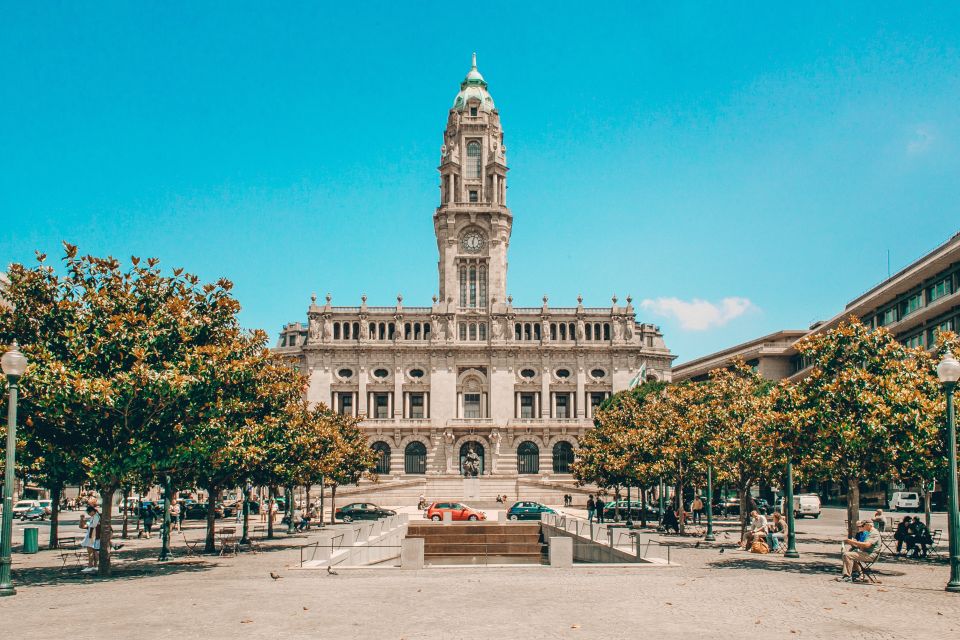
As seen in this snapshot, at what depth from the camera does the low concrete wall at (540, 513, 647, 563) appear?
33.5m

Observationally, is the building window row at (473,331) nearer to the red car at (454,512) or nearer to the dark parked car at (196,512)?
the dark parked car at (196,512)

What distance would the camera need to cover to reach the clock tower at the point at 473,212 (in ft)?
360

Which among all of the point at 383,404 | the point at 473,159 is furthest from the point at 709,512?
the point at 473,159

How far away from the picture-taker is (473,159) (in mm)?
114000

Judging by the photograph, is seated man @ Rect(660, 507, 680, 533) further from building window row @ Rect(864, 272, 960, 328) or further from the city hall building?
the city hall building

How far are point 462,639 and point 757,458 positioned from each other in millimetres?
26557

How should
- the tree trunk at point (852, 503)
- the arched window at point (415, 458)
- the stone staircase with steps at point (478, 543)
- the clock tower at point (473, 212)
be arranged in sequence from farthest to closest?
1. the clock tower at point (473, 212)
2. the arched window at point (415, 458)
3. the stone staircase with steps at point (478, 543)
4. the tree trunk at point (852, 503)

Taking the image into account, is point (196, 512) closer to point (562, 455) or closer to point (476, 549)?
point (476, 549)

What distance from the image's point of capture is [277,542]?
4400cm

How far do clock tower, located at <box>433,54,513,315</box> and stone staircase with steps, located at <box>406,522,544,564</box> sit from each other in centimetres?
5952

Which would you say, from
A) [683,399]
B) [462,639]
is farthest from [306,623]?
[683,399]

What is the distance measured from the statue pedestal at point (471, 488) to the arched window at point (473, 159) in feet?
127

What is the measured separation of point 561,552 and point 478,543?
17268 millimetres

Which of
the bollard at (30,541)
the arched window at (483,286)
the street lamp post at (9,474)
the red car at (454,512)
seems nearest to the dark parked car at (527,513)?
the red car at (454,512)
